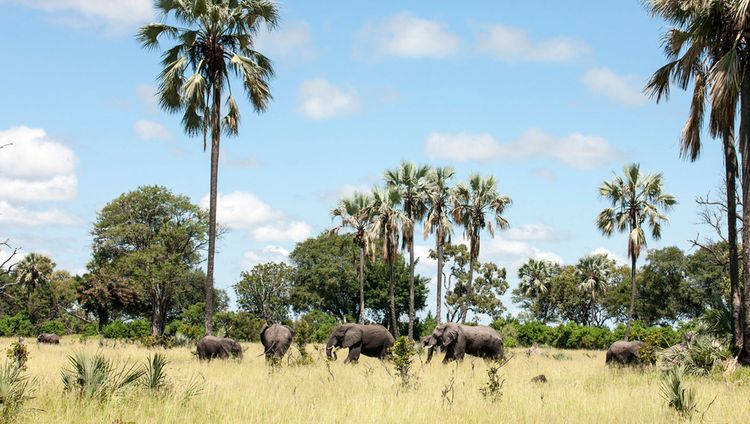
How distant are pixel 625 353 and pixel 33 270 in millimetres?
56149

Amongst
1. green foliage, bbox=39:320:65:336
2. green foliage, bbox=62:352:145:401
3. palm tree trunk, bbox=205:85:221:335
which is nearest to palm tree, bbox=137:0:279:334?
→ palm tree trunk, bbox=205:85:221:335

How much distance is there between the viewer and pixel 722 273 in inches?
2569

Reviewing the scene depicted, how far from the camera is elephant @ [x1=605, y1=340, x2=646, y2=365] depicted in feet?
77.4

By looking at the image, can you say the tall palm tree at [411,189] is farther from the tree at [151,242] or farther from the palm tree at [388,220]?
the tree at [151,242]

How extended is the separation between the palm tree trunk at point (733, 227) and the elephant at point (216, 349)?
15.2 meters

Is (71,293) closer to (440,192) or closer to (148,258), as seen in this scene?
(148,258)

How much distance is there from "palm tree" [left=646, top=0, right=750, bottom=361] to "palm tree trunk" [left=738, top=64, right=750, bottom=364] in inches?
1.0

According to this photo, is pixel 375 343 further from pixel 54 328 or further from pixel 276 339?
pixel 54 328

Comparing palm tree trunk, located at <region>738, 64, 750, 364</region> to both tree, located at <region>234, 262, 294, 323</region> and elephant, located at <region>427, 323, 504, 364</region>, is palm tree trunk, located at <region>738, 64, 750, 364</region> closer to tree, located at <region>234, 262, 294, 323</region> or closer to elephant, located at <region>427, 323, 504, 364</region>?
elephant, located at <region>427, 323, 504, 364</region>

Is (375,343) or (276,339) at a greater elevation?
(276,339)

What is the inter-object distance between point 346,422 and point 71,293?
232ft

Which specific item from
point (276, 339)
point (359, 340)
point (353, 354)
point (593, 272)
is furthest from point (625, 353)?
point (593, 272)

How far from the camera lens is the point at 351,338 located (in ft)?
85.1

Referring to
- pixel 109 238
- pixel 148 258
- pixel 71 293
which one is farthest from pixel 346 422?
pixel 71 293
